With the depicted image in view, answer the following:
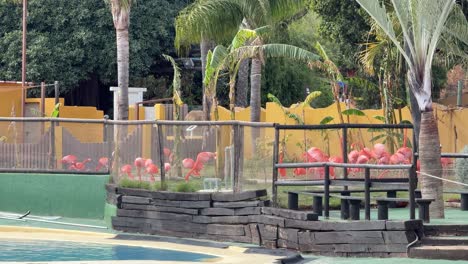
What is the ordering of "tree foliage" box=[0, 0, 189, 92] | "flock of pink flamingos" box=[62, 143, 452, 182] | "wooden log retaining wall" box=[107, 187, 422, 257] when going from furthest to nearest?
"tree foliage" box=[0, 0, 189, 92] < "flock of pink flamingos" box=[62, 143, 452, 182] < "wooden log retaining wall" box=[107, 187, 422, 257]

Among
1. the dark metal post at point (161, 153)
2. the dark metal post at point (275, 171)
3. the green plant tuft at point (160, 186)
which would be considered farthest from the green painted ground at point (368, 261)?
the dark metal post at point (161, 153)

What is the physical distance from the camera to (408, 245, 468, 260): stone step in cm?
1432

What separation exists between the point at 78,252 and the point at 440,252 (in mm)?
6339

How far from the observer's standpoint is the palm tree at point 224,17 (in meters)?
26.5

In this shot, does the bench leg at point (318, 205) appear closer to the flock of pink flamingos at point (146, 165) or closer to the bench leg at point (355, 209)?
the bench leg at point (355, 209)

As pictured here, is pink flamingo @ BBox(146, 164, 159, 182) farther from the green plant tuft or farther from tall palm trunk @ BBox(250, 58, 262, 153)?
tall palm trunk @ BBox(250, 58, 262, 153)

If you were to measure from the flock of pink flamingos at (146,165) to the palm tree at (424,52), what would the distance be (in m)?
4.02

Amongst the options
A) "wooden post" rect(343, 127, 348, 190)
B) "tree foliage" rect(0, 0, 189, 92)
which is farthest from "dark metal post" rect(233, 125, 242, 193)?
"tree foliage" rect(0, 0, 189, 92)

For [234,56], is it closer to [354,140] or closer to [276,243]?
[354,140]

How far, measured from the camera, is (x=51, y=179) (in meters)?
22.1

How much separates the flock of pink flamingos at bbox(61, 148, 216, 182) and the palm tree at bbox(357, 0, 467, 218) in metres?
4.02

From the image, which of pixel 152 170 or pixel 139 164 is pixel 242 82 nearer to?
pixel 139 164

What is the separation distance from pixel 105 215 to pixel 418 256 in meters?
8.31

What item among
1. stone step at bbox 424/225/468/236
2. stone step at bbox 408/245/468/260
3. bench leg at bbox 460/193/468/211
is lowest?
stone step at bbox 408/245/468/260
